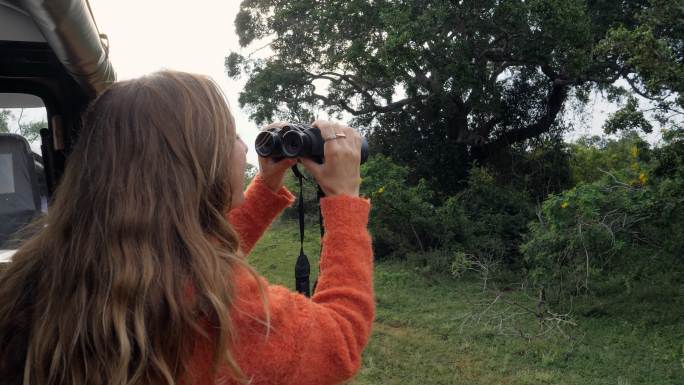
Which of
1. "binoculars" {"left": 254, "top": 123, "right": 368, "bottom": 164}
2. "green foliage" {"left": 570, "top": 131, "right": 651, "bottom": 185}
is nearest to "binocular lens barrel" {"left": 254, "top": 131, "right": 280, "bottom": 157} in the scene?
"binoculars" {"left": 254, "top": 123, "right": 368, "bottom": 164}

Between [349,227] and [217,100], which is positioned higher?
[217,100]

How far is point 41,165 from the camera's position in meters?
2.63

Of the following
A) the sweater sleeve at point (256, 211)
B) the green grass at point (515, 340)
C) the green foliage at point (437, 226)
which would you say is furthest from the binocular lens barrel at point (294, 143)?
the green foliage at point (437, 226)

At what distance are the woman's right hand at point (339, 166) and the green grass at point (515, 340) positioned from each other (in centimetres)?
373

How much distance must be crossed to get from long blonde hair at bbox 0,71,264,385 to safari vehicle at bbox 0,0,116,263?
84 cm

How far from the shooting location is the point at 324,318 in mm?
1103

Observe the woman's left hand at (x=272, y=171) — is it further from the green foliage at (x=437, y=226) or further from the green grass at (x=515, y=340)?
the green foliage at (x=437, y=226)

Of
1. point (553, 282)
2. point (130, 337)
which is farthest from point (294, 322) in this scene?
point (553, 282)

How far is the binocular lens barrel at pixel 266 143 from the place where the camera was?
Result: 60.2 inches

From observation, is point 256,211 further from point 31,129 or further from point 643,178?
point 643,178

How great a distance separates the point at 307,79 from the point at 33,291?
11663 mm

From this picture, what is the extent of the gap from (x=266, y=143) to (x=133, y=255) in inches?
23.7

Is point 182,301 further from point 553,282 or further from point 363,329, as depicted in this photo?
point 553,282

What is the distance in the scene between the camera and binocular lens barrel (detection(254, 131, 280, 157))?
153 cm
